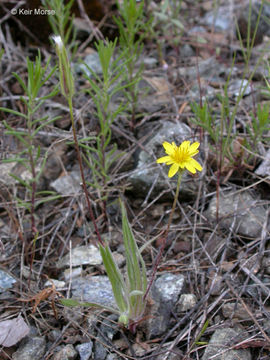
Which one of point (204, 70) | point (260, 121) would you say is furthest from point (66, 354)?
point (204, 70)

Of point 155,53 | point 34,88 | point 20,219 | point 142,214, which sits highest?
point 34,88

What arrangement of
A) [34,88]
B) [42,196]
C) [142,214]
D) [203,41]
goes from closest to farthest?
[34,88] < [142,214] < [42,196] < [203,41]

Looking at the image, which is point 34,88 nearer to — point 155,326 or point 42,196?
point 42,196

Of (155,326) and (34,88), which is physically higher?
(34,88)

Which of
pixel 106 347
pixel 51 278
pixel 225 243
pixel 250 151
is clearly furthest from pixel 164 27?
pixel 106 347

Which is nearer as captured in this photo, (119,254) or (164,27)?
(119,254)

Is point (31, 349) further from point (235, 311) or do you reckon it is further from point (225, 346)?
point (235, 311)

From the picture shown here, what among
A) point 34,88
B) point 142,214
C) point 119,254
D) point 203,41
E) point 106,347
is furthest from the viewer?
point 203,41

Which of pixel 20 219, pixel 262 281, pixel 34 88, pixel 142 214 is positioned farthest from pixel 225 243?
pixel 34 88
